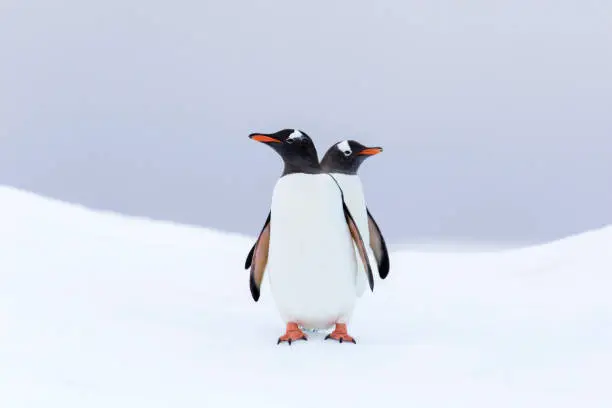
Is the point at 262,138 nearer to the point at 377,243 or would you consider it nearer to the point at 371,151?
the point at 371,151

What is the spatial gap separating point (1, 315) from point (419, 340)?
8.02 ft

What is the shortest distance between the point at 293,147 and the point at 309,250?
0.54 meters

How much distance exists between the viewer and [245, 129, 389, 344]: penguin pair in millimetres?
3623

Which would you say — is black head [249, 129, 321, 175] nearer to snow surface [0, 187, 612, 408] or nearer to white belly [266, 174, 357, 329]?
white belly [266, 174, 357, 329]

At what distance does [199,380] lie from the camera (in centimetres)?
314

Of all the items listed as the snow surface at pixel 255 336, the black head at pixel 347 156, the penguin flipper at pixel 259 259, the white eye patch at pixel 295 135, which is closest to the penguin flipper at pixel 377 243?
the black head at pixel 347 156

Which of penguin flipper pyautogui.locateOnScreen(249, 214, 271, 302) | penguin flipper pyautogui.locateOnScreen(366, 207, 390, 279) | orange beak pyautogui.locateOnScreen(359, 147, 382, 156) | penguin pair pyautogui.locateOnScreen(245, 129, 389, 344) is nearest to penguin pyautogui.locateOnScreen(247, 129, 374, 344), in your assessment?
penguin pair pyautogui.locateOnScreen(245, 129, 389, 344)

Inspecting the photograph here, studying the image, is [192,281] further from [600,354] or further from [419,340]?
[600,354]

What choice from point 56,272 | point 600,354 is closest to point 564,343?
point 600,354

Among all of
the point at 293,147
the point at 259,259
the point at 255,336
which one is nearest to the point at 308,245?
the point at 259,259

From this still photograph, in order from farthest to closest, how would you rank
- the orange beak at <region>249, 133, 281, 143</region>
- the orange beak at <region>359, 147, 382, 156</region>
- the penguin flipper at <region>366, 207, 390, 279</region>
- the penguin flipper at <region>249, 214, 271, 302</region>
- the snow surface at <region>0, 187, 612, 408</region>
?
the orange beak at <region>359, 147, 382, 156</region>, the penguin flipper at <region>366, 207, 390, 279</region>, the penguin flipper at <region>249, 214, 271, 302</region>, the orange beak at <region>249, 133, 281, 143</region>, the snow surface at <region>0, 187, 612, 408</region>

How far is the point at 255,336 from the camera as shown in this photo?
3.97m

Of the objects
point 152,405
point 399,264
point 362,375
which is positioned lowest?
point 152,405

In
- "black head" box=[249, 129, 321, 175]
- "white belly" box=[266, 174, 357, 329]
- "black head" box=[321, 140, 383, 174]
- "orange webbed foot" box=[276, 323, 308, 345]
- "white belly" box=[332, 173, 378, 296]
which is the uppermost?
"black head" box=[321, 140, 383, 174]
